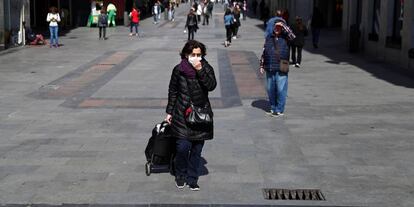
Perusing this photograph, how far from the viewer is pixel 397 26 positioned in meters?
21.0

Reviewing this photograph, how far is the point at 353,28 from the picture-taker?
23969mm

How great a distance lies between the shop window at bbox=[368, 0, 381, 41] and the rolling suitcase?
17041 mm

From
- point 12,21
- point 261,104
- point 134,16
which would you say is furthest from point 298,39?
point 134,16

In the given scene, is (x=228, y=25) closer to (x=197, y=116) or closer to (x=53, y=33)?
(x=53, y=33)

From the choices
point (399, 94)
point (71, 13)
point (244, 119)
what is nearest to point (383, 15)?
point (399, 94)

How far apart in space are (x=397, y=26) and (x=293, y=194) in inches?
619

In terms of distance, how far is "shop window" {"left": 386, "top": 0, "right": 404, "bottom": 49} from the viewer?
2042 cm

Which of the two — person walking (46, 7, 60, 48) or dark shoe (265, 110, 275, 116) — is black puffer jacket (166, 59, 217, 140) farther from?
person walking (46, 7, 60, 48)

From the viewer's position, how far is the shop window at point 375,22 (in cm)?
2289

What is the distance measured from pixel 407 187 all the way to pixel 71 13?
37863mm

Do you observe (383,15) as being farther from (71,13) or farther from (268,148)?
(71,13)

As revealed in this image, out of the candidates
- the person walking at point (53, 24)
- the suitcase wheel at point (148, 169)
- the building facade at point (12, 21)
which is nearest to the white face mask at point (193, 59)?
the suitcase wheel at point (148, 169)

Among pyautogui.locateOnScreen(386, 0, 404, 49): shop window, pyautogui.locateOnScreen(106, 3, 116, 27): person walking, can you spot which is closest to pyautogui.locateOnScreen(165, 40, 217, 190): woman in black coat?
pyautogui.locateOnScreen(386, 0, 404, 49): shop window

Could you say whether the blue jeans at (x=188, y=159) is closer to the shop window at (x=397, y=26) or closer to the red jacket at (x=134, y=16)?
the shop window at (x=397, y=26)
